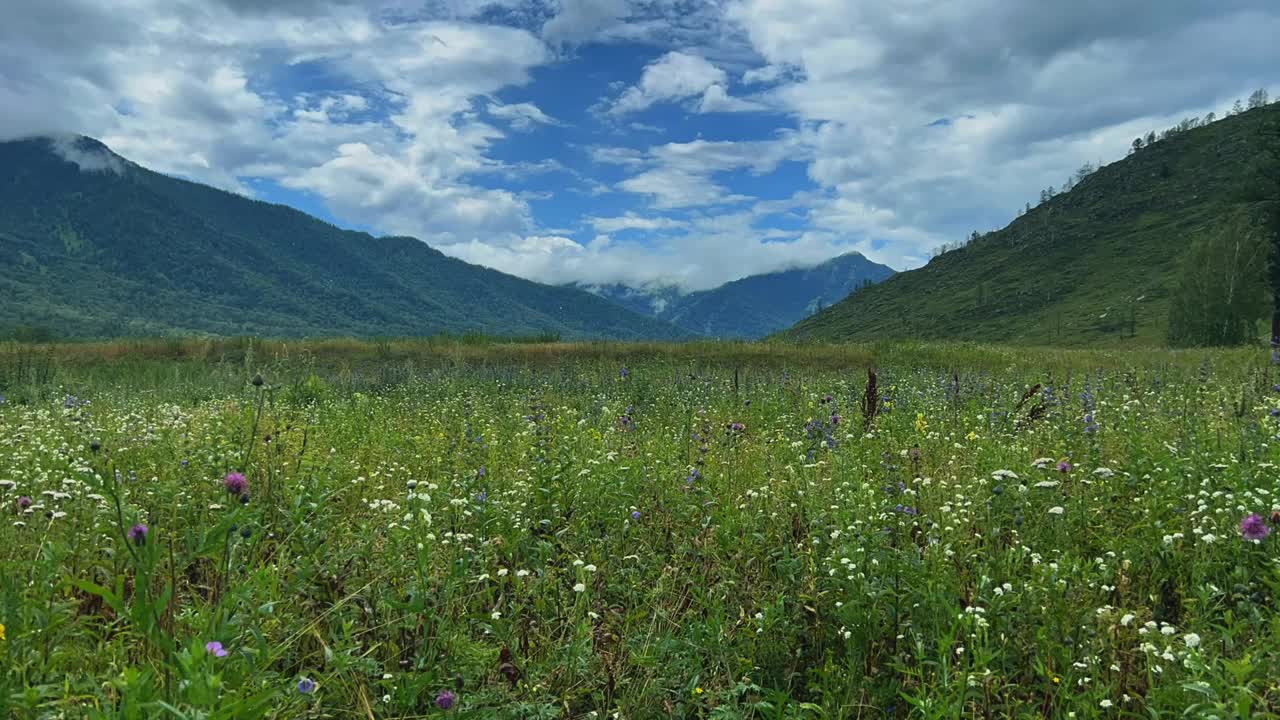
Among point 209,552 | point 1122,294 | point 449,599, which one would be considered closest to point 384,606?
point 449,599

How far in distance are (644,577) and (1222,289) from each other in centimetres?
6514

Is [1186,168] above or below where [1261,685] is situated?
above

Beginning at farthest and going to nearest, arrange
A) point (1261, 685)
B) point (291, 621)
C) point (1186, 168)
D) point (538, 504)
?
point (1186, 168) → point (538, 504) → point (291, 621) → point (1261, 685)

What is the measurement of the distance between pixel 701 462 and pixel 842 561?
3163 mm

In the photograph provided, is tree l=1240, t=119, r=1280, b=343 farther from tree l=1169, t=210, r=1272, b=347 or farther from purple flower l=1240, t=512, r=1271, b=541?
purple flower l=1240, t=512, r=1271, b=541

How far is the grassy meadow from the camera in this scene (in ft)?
9.25

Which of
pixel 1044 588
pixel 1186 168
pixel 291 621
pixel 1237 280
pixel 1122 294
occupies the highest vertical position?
pixel 1186 168

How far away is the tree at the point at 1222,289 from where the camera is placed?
1847 inches

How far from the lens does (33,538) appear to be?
4.07m

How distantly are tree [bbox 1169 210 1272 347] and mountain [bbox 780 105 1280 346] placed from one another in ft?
153

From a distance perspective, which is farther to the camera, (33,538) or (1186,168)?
(1186,168)

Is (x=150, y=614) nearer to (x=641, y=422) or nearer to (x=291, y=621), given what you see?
(x=291, y=621)

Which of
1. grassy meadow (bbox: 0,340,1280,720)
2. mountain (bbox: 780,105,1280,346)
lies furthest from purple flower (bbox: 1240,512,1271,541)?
mountain (bbox: 780,105,1280,346)

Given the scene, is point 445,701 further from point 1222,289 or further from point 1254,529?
point 1222,289
